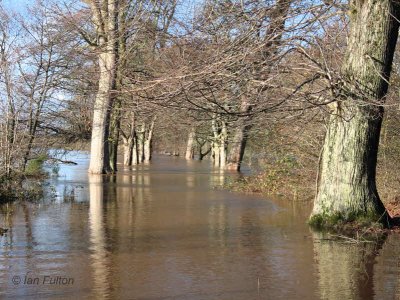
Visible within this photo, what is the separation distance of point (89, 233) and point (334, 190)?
458 cm

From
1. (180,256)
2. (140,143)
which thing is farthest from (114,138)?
(180,256)

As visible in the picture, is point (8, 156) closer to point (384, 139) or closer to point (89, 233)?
point (89, 233)

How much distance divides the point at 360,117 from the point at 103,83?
1718 centimetres

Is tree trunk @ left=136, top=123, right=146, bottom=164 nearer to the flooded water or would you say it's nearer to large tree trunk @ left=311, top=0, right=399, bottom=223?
the flooded water

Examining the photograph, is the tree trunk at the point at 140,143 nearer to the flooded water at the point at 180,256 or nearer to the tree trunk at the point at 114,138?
the tree trunk at the point at 114,138

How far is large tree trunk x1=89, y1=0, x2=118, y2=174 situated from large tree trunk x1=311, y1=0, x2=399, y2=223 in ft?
44.7

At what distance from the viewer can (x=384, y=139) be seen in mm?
15734

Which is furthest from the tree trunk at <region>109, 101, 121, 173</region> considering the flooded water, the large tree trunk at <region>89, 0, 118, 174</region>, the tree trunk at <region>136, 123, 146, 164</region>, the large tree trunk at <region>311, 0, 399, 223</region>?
the large tree trunk at <region>311, 0, 399, 223</region>

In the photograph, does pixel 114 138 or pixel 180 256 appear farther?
pixel 114 138

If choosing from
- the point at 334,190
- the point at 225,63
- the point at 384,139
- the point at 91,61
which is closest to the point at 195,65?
the point at 225,63

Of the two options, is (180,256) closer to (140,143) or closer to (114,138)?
(114,138)

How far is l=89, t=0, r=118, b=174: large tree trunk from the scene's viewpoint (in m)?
25.1

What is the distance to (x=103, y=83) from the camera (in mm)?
27297

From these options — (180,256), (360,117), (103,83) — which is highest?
(103,83)
